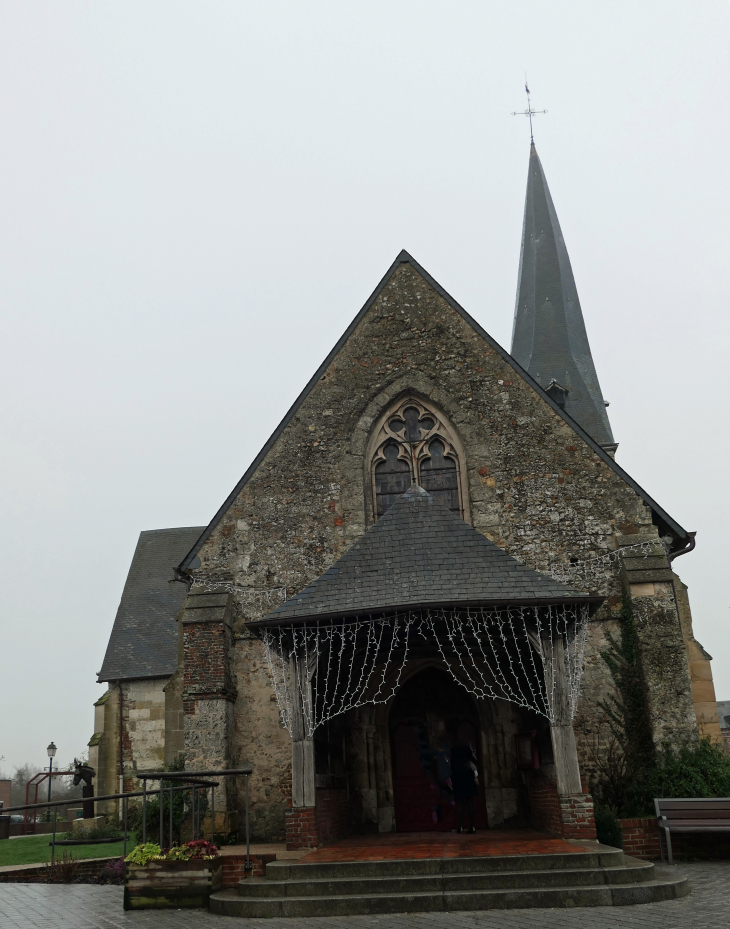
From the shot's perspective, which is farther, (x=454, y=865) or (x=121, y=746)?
(x=121, y=746)

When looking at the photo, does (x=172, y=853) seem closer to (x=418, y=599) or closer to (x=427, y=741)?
(x=418, y=599)

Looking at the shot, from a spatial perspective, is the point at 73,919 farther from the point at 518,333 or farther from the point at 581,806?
the point at 518,333

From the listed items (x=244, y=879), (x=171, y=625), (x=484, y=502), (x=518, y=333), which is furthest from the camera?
(x=518, y=333)

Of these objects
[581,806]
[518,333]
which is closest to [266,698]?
[581,806]

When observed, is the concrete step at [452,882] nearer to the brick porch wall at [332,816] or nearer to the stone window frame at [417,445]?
the brick porch wall at [332,816]

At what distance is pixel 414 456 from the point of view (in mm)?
14203

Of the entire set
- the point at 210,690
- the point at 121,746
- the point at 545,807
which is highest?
the point at 210,690

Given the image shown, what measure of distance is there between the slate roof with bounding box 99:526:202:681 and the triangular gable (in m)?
10.1

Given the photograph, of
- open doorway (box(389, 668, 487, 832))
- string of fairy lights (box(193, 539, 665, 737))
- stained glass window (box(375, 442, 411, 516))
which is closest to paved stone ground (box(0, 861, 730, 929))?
string of fairy lights (box(193, 539, 665, 737))

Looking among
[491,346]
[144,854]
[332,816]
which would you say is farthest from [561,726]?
[491,346]

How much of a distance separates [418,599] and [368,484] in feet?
14.8

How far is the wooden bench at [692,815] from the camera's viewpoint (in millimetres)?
9955

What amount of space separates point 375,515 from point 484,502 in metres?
1.80

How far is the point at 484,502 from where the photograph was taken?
1351 centimetres
